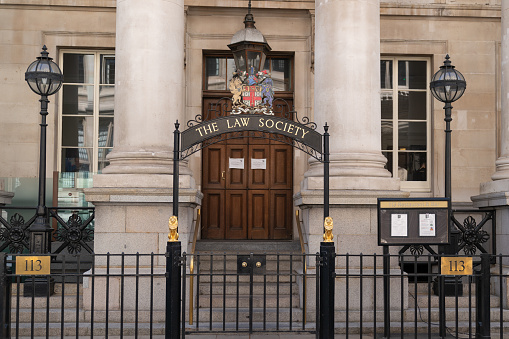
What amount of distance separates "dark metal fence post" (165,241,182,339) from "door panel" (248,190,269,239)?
23.2 feet

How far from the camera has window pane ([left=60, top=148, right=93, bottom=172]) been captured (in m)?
15.5

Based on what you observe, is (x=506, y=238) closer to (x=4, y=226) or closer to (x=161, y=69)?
(x=161, y=69)

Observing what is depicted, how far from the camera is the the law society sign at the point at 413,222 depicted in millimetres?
9625

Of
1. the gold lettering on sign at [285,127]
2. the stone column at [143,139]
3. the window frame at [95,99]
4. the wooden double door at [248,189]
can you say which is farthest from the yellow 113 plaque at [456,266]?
the window frame at [95,99]

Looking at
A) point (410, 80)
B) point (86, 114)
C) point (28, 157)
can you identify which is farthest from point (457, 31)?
point (28, 157)

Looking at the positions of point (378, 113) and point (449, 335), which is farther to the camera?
point (378, 113)


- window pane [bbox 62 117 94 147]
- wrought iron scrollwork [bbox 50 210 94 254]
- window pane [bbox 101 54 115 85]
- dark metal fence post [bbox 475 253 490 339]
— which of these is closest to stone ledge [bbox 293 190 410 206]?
dark metal fence post [bbox 475 253 490 339]

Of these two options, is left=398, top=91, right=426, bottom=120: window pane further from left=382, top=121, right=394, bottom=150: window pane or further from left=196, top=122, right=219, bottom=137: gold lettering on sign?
left=196, top=122, right=219, bottom=137: gold lettering on sign

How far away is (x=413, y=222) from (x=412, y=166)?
21.6ft

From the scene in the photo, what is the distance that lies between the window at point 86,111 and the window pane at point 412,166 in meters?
6.96

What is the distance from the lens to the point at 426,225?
9680 mm

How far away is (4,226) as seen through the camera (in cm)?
1255

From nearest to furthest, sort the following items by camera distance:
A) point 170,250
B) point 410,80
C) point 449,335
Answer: point 170,250
point 449,335
point 410,80

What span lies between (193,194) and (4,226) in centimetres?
403
